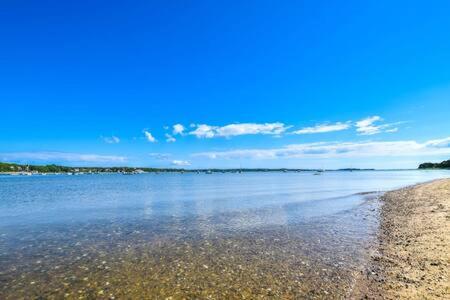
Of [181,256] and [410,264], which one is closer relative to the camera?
[410,264]

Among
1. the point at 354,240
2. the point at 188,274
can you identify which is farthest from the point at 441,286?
the point at 188,274

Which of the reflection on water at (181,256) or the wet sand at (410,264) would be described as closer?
the wet sand at (410,264)

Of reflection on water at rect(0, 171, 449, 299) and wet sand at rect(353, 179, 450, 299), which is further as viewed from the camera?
reflection on water at rect(0, 171, 449, 299)

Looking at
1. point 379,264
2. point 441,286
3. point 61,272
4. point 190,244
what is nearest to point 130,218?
point 190,244

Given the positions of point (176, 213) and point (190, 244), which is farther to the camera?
point (176, 213)

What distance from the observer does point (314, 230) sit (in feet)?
78.1

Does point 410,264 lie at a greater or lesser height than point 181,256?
greater

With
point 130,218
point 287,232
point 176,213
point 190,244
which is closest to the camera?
point 190,244

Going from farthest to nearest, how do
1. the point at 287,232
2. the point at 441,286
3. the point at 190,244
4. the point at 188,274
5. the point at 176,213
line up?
the point at 176,213
the point at 287,232
the point at 190,244
the point at 188,274
the point at 441,286

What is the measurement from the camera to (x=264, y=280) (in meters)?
13.2

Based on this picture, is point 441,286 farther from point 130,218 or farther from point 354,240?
point 130,218

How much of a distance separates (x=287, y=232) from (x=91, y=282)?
586 inches

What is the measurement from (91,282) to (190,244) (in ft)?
25.0

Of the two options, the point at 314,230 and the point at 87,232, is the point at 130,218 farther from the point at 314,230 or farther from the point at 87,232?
the point at 314,230
